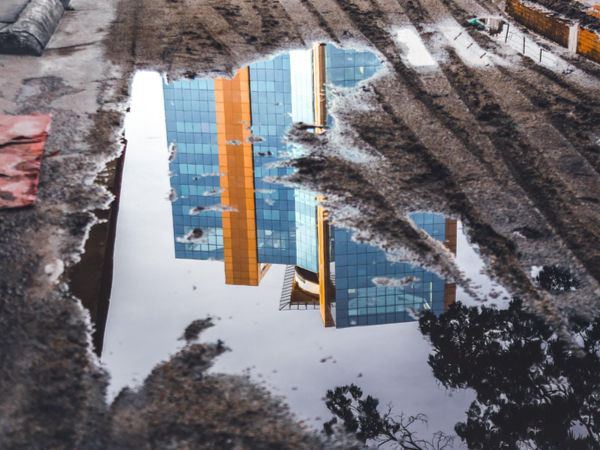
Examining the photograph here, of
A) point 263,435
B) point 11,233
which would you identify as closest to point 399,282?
point 263,435

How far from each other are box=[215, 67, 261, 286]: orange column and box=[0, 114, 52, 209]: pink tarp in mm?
1588

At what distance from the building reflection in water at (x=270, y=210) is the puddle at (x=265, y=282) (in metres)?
0.01

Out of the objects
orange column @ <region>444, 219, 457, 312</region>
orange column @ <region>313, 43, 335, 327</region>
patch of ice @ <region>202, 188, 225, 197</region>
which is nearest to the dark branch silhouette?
orange column @ <region>313, 43, 335, 327</region>

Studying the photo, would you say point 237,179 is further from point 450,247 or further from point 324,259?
point 450,247

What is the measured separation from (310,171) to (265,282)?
4.67ft

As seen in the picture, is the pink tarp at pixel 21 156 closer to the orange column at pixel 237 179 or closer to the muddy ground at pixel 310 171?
the muddy ground at pixel 310 171

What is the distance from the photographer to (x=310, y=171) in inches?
215

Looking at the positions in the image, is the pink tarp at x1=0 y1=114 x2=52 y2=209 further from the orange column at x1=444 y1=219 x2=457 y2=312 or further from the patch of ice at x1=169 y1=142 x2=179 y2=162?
the orange column at x1=444 y1=219 x2=457 y2=312

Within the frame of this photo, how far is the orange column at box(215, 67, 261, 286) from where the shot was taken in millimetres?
4438

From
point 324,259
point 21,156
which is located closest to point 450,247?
point 324,259

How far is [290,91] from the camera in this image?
686cm

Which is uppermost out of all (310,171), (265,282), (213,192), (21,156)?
(21,156)

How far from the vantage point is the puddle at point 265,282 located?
3.56 meters

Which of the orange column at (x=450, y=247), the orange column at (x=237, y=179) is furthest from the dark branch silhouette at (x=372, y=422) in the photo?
the orange column at (x=237, y=179)
